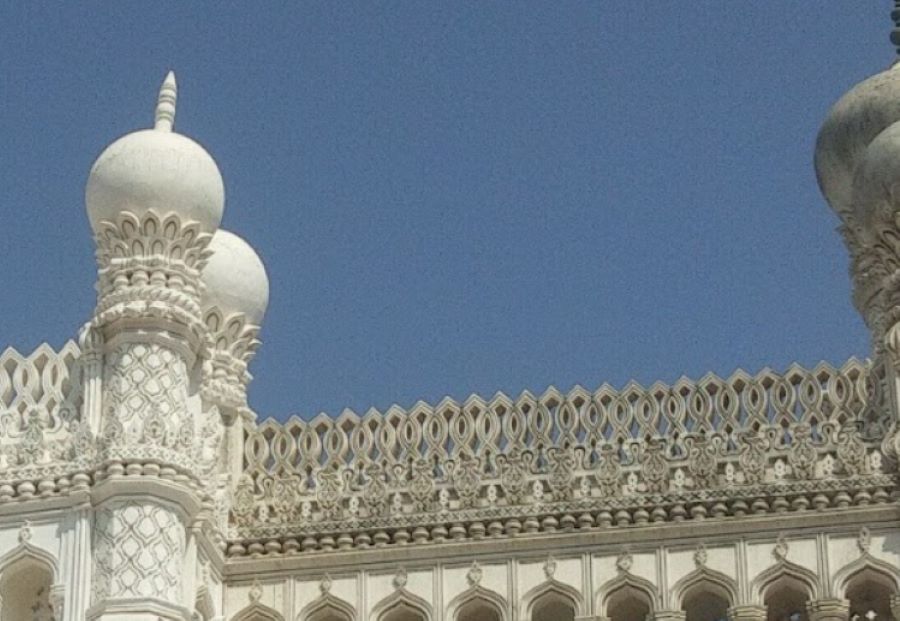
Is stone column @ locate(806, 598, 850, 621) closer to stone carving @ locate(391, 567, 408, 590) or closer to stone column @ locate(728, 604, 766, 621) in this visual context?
stone column @ locate(728, 604, 766, 621)

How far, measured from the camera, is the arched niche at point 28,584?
67.7 ft

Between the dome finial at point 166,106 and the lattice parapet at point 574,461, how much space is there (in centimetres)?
274

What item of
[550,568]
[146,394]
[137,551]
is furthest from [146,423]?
[550,568]

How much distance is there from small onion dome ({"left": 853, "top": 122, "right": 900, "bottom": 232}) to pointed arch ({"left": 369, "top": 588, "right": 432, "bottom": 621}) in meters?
4.76

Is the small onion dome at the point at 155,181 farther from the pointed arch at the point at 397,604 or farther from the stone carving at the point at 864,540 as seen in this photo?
the stone carving at the point at 864,540

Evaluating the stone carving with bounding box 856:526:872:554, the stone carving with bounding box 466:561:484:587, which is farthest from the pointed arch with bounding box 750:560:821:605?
the stone carving with bounding box 466:561:484:587

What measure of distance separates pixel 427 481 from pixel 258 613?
173 centimetres

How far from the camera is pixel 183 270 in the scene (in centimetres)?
2144

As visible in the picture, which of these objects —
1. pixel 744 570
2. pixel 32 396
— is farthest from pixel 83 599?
pixel 744 570

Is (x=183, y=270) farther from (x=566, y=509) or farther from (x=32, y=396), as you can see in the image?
(x=566, y=509)

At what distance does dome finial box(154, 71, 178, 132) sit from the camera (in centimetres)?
2212

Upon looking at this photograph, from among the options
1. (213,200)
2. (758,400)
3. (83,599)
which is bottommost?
(83,599)

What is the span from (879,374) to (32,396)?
22.1ft

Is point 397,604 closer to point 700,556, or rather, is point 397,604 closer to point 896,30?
point 700,556
